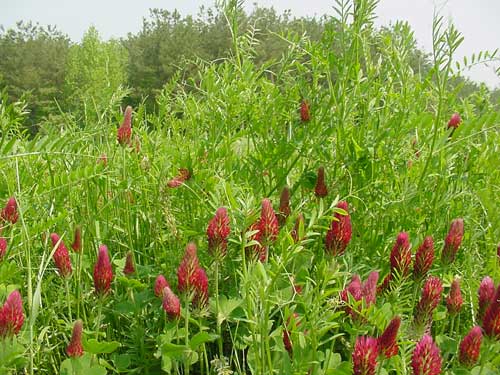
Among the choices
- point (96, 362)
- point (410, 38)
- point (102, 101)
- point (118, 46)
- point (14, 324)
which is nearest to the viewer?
point (14, 324)

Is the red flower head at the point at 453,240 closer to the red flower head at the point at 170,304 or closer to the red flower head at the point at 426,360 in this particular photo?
the red flower head at the point at 426,360

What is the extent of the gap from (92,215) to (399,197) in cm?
84

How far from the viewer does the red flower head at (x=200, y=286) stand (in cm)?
122

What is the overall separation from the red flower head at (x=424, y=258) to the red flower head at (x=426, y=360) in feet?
0.92

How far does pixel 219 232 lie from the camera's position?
4.03 feet

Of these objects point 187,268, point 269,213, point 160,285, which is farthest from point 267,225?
point 160,285

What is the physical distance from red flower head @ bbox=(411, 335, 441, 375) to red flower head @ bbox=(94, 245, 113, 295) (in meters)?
0.64

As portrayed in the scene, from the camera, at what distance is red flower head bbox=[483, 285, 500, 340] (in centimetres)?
114

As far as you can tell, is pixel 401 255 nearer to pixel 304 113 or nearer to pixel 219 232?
pixel 219 232

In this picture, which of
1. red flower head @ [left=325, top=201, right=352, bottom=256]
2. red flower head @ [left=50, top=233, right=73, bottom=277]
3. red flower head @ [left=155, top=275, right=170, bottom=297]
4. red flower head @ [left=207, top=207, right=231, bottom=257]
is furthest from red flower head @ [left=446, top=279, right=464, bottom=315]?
red flower head @ [left=50, top=233, right=73, bottom=277]

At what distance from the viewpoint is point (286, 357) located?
114cm

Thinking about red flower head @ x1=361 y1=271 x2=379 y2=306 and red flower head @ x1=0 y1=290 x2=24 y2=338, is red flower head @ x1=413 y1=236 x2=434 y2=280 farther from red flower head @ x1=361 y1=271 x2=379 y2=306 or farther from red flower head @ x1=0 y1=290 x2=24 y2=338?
red flower head @ x1=0 y1=290 x2=24 y2=338

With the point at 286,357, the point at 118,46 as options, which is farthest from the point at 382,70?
the point at 118,46

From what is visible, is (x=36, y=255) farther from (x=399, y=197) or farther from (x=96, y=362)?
(x=399, y=197)
